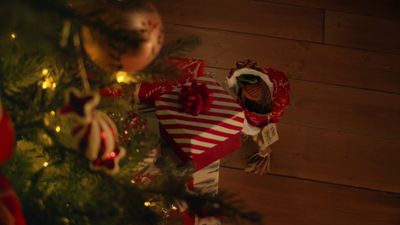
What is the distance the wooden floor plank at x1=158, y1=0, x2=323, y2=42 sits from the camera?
1632 millimetres

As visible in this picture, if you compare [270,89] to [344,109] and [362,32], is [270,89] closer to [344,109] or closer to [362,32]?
[344,109]

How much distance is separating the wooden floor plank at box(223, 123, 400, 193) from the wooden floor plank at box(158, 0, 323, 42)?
15.7 inches

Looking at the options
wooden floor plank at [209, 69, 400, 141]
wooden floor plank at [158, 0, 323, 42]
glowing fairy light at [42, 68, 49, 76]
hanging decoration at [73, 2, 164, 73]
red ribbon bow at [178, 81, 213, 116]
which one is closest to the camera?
hanging decoration at [73, 2, 164, 73]

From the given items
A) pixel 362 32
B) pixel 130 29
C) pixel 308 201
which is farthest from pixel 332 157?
pixel 130 29

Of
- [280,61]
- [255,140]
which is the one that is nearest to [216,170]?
[255,140]

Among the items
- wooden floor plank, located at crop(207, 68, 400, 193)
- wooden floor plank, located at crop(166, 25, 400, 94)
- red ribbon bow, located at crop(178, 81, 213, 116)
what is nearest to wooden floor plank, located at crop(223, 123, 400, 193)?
wooden floor plank, located at crop(207, 68, 400, 193)

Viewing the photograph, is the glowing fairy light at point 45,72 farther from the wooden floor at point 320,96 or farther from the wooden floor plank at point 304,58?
the wooden floor plank at point 304,58

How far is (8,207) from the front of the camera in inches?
17.5

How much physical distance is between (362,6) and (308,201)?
854mm

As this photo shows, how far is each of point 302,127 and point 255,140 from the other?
0.21 m

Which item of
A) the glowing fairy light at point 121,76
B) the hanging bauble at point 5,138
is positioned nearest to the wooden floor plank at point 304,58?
the glowing fairy light at point 121,76

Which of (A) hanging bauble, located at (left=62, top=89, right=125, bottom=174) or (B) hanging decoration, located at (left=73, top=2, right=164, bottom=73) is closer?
(A) hanging bauble, located at (left=62, top=89, right=125, bottom=174)

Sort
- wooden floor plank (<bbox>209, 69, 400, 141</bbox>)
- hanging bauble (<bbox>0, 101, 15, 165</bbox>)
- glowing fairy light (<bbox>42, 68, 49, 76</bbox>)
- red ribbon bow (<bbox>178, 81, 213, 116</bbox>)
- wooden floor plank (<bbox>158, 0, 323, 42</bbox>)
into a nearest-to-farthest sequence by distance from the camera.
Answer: hanging bauble (<bbox>0, 101, 15, 165</bbox>) → glowing fairy light (<bbox>42, 68, 49, 76</bbox>) → red ribbon bow (<bbox>178, 81, 213, 116</bbox>) → wooden floor plank (<bbox>209, 69, 400, 141</bbox>) → wooden floor plank (<bbox>158, 0, 323, 42</bbox>)

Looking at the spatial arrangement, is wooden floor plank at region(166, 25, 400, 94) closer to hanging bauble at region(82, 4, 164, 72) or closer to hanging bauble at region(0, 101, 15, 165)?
hanging bauble at region(82, 4, 164, 72)
